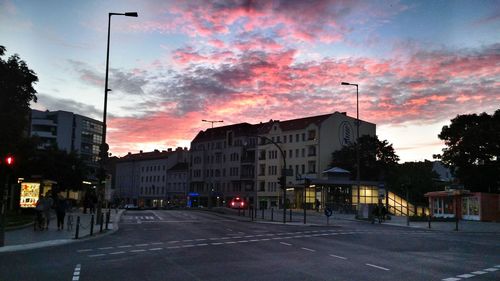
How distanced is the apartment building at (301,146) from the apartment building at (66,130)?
3955 centimetres

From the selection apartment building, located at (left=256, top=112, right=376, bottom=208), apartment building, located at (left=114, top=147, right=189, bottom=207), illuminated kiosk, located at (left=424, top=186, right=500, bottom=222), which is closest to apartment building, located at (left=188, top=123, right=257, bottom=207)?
apartment building, located at (left=256, top=112, right=376, bottom=208)

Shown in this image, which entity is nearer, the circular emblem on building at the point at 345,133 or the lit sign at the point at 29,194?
the lit sign at the point at 29,194

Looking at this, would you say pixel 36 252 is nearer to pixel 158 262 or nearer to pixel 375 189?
pixel 158 262

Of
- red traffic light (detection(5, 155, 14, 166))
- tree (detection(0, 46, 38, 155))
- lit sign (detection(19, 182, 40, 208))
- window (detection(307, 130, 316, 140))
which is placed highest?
window (detection(307, 130, 316, 140))

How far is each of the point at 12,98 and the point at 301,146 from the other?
6825 centimetres

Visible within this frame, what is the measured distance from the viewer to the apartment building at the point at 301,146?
9106 cm

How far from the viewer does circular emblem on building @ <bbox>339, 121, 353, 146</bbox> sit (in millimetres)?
93625

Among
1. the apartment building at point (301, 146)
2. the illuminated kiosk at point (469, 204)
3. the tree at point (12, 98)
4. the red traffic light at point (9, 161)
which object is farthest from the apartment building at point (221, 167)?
the red traffic light at point (9, 161)

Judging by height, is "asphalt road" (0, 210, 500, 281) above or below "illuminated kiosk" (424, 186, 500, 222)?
below

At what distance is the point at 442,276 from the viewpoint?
12.0 m

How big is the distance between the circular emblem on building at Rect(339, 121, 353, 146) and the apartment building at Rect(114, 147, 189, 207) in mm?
46272

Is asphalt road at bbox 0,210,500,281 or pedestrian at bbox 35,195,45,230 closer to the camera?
asphalt road at bbox 0,210,500,281

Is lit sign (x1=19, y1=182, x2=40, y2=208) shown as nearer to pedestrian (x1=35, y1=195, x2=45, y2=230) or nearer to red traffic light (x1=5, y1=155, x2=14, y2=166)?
pedestrian (x1=35, y1=195, x2=45, y2=230)

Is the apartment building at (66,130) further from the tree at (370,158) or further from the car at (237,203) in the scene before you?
the tree at (370,158)
